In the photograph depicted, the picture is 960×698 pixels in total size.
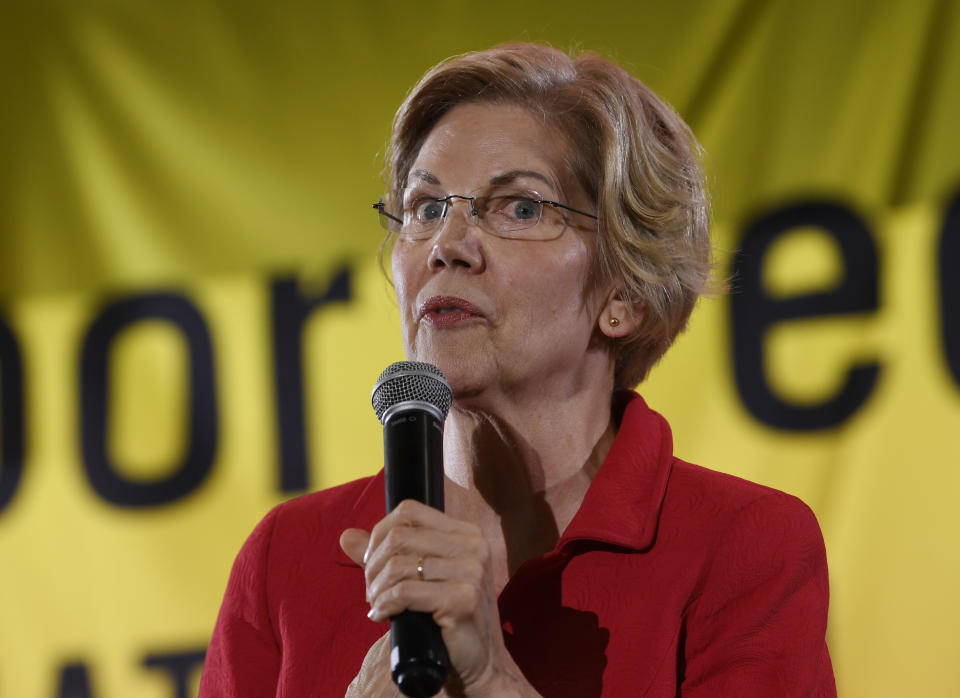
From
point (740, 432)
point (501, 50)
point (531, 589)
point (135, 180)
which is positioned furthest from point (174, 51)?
point (531, 589)

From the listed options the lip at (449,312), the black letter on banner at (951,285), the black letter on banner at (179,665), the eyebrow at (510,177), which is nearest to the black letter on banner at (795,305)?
the black letter on banner at (951,285)

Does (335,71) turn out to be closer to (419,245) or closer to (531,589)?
(419,245)

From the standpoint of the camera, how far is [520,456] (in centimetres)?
173

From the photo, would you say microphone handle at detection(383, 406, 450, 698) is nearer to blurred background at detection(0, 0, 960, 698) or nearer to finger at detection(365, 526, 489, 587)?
finger at detection(365, 526, 489, 587)

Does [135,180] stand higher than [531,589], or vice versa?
[135,180]

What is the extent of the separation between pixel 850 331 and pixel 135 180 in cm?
190

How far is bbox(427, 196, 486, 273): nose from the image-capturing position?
162cm

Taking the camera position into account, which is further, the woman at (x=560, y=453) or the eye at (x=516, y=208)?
the eye at (x=516, y=208)

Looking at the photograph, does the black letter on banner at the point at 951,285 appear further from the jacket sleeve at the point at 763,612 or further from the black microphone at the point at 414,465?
the black microphone at the point at 414,465

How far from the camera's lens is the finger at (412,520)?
110 centimetres

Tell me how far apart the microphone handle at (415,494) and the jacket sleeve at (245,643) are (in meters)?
0.61

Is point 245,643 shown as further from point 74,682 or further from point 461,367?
point 74,682

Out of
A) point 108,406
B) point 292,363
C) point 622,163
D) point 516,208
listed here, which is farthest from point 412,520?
point 108,406

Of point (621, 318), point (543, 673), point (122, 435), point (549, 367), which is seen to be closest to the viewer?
point (543, 673)
